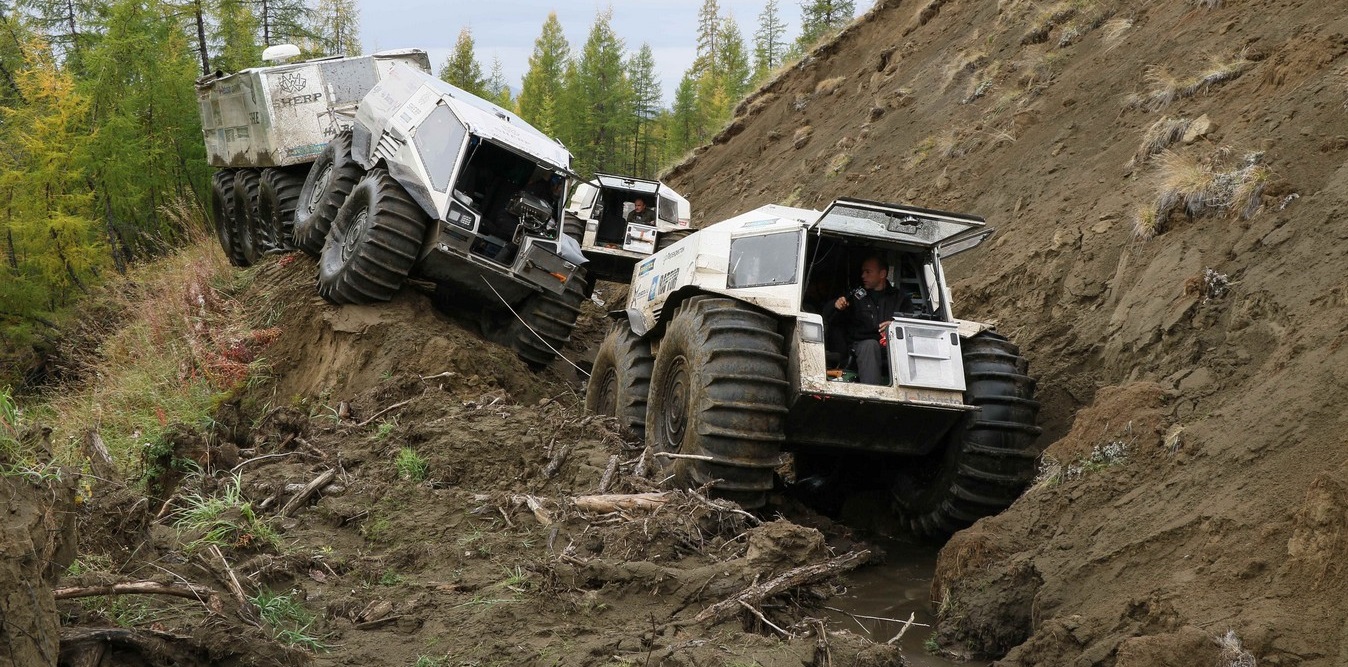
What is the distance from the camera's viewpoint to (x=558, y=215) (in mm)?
12633

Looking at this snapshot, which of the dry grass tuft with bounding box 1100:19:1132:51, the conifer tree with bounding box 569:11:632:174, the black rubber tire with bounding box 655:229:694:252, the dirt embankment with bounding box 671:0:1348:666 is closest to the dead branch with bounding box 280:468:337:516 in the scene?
the dirt embankment with bounding box 671:0:1348:666

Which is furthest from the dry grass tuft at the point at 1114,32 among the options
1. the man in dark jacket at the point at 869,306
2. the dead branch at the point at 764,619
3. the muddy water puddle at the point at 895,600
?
the dead branch at the point at 764,619

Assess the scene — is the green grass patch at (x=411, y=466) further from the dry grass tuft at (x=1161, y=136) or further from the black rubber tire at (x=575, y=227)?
the black rubber tire at (x=575, y=227)

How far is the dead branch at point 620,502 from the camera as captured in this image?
6.71 m

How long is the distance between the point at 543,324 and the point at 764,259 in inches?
196

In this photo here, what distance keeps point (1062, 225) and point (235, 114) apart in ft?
41.5

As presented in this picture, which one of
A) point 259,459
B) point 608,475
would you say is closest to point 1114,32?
point 608,475

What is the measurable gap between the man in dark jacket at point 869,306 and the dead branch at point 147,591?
15.2 ft

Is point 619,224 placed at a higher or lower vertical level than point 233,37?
lower

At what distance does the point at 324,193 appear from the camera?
44.2 feet

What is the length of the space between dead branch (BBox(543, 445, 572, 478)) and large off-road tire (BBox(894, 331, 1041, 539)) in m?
2.56

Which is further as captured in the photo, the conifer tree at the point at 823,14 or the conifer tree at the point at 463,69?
the conifer tree at the point at 463,69

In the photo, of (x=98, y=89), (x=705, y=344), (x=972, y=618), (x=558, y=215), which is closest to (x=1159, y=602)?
(x=972, y=618)

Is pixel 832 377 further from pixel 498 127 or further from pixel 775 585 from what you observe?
pixel 498 127
